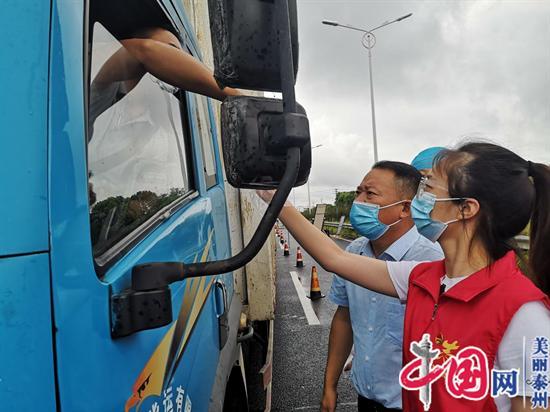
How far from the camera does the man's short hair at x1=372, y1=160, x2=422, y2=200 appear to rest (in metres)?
2.30

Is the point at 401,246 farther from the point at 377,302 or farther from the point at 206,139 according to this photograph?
the point at 206,139

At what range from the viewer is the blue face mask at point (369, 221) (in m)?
2.28

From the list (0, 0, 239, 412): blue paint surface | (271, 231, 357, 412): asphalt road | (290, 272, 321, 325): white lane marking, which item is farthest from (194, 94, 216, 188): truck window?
(290, 272, 321, 325): white lane marking

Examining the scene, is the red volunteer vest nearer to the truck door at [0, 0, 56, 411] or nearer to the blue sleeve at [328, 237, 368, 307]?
the blue sleeve at [328, 237, 368, 307]

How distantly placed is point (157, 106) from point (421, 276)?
1.09 meters

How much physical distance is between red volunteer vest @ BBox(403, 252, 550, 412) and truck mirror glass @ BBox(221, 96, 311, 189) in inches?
29.4

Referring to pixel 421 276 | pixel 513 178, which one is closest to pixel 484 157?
pixel 513 178

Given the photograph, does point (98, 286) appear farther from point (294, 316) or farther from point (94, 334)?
point (294, 316)

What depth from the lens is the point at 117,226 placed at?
1.00m

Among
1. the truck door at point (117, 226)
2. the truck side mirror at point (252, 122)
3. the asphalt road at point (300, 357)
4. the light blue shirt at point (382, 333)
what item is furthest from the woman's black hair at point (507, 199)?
the asphalt road at point (300, 357)

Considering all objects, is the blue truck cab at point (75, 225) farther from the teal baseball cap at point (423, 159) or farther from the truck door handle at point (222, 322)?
the teal baseball cap at point (423, 159)

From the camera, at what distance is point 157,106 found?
59.6 inches

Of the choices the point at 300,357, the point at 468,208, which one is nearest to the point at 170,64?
the point at 468,208

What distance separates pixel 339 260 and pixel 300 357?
354 centimetres
